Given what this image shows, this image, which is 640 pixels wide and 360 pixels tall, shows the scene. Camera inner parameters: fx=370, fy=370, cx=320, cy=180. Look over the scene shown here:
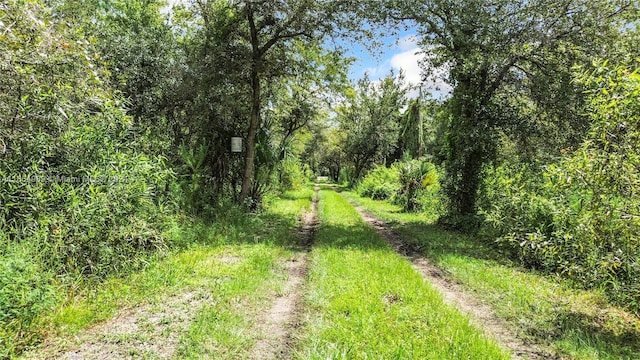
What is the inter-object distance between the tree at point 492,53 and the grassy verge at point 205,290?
6381mm

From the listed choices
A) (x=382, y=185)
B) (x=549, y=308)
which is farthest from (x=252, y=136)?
(x=382, y=185)

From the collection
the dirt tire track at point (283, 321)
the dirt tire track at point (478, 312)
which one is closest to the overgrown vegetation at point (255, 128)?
the dirt tire track at point (478, 312)

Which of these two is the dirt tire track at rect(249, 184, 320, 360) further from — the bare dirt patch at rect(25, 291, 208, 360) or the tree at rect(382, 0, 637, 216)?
the tree at rect(382, 0, 637, 216)

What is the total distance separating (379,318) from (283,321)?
47.2 inches

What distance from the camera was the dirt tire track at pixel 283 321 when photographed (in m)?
3.91

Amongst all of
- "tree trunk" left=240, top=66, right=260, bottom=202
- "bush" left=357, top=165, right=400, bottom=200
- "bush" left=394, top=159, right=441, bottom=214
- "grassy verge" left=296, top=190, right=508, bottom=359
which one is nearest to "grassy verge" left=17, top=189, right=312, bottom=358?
"grassy verge" left=296, top=190, right=508, bottom=359

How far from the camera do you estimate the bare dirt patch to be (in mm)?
3623

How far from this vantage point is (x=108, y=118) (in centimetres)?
645

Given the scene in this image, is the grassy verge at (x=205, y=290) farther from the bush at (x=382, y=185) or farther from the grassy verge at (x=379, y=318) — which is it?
the bush at (x=382, y=185)

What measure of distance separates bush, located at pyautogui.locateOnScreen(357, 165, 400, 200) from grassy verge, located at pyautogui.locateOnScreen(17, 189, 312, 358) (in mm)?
14864

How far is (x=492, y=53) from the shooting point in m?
10.0

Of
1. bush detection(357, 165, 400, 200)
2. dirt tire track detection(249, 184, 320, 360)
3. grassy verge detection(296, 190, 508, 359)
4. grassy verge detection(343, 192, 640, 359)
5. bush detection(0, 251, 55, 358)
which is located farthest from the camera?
bush detection(357, 165, 400, 200)

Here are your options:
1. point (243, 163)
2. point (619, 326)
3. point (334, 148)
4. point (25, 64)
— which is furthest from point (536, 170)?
point (334, 148)

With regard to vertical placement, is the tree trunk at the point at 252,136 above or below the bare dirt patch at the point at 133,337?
above
